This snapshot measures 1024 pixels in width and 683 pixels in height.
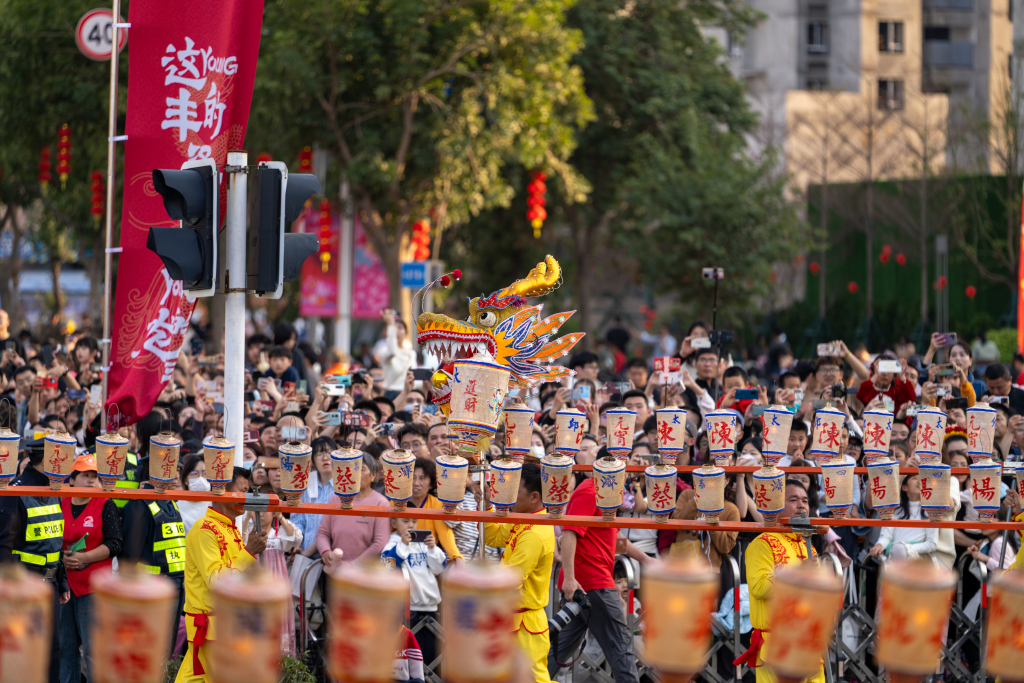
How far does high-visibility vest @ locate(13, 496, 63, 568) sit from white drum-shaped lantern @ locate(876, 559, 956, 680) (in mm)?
4390

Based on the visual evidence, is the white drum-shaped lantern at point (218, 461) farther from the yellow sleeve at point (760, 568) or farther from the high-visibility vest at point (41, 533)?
the yellow sleeve at point (760, 568)

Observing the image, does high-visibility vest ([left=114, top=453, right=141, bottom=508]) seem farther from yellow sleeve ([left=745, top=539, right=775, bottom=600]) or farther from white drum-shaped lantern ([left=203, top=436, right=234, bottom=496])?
yellow sleeve ([left=745, top=539, right=775, bottom=600])

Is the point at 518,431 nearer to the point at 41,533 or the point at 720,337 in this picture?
the point at 41,533

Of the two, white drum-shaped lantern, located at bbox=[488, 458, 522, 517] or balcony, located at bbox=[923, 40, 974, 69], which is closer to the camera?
white drum-shaped lantern, located at bbox=[488, 458, 522, 517]

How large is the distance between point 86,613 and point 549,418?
10.7 feet

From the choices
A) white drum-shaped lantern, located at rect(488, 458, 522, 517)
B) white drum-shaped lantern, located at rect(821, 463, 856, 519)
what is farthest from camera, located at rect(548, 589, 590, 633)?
white drum-shaped lantern, located at rect(821, 463, 856, 519)

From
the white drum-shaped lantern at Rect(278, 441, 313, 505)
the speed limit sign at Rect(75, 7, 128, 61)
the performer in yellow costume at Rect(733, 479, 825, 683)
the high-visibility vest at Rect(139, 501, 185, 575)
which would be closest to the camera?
the white drum-shaped lantern at Rect(278, 441, 313, 505)

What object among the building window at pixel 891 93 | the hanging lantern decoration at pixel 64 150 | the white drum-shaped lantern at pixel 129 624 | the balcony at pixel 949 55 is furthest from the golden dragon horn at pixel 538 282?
the balcony at pixel 949 55

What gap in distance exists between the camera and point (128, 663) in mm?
2943

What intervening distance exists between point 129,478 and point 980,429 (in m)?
4.32

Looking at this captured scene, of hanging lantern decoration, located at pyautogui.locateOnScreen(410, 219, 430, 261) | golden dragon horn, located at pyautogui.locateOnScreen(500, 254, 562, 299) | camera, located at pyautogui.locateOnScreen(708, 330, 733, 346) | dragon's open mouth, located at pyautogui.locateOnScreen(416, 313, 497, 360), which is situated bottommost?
dragon's open mouth, located at pyautogui.locateOnScreen(416, 313, 497, 360)

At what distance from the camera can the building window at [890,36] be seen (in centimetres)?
3269

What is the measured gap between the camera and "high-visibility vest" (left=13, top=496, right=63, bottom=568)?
19.9 ft

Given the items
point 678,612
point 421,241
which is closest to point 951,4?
point 421,241
